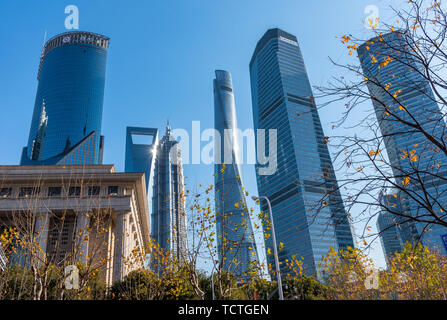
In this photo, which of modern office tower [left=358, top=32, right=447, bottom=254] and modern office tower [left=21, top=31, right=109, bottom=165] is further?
modern office tower [left=21, top=31, right=109, bottom=165]

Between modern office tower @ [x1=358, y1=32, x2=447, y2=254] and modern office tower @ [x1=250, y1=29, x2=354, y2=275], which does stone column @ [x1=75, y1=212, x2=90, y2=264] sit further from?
modern office tower @ [x1=250, y1=29, x2=354, y2=275]

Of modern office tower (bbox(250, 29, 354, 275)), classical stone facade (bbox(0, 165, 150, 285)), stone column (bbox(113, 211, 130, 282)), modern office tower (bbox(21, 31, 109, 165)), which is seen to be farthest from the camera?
modern office tower (bbox(250, 29, 354, 275))

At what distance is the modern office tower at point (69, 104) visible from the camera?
137750mm

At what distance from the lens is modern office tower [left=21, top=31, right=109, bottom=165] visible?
13775 centimetres

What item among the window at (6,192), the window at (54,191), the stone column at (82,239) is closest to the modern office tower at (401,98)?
the stone column at (82,239)

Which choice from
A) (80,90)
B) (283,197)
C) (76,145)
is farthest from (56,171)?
(283,197)

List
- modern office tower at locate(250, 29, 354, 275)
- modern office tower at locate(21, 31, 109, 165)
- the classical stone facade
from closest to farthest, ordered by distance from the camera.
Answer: the classical stone facade → modern office tower at locate(21, 31, 109, 165) → modern office tower at locate(250, 29, 354, 275)

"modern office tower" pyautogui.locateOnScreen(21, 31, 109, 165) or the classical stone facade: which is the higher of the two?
"modern office tower" pyautogui.locateOnScreen(21, 31, 109, 165)

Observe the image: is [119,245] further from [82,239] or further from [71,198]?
[71,198]

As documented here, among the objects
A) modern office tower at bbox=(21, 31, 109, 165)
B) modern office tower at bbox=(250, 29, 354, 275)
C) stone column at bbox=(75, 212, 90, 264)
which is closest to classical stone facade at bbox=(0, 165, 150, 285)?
stone column at bbox=(75, 212, 90, 264)

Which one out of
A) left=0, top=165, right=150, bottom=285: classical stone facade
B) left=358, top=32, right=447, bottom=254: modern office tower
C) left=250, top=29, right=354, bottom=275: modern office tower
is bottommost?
left=358, top=32, right=447, bottom=254: modern office tower

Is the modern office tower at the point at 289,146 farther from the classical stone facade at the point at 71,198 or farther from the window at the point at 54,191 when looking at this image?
the window at the point at 54,191
